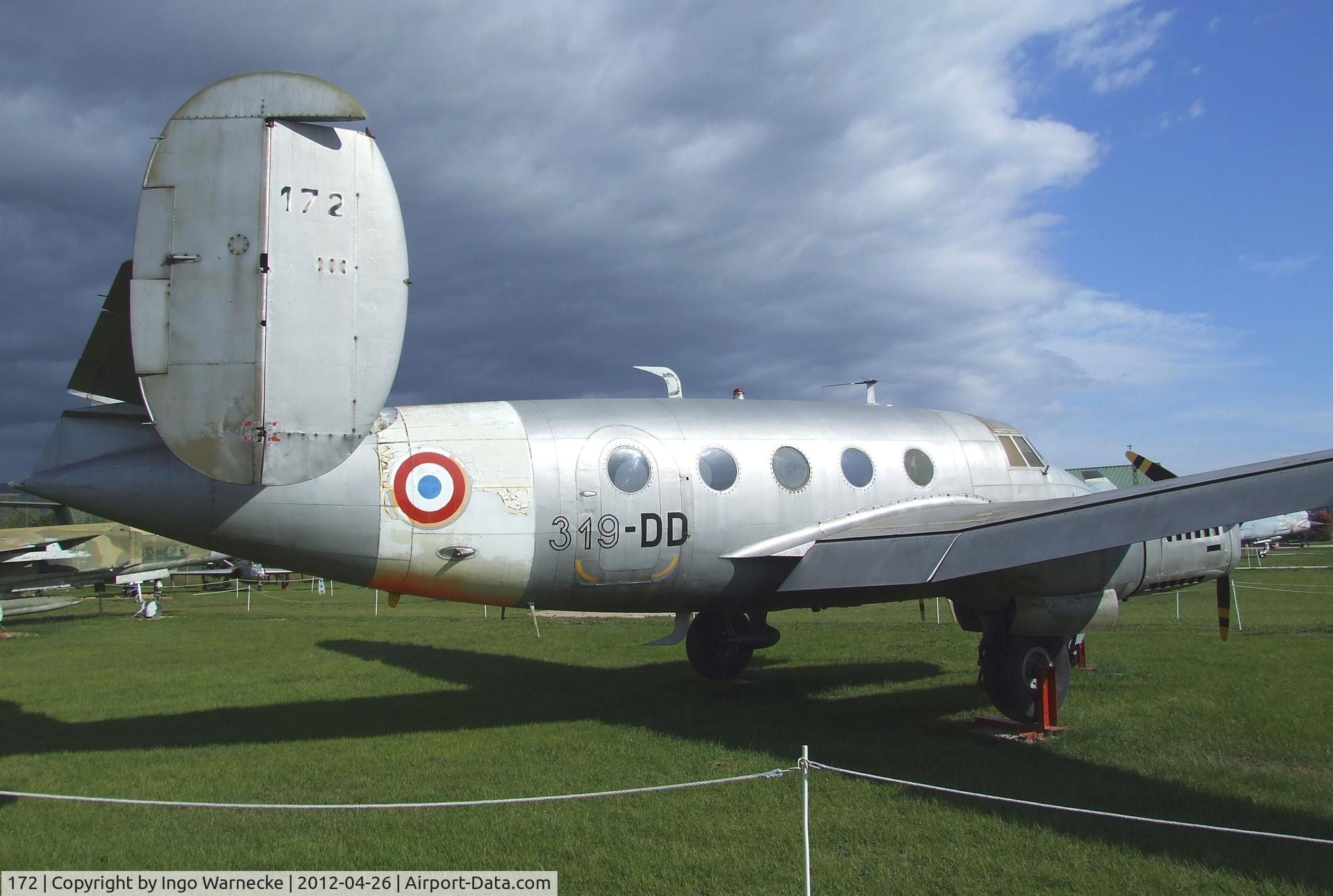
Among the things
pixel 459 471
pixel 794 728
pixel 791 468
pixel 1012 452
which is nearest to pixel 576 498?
pixel 459 471

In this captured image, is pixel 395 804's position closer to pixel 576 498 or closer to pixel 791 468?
pixel 576 498

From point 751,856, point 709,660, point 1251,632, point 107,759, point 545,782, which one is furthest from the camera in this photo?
point 1251,632

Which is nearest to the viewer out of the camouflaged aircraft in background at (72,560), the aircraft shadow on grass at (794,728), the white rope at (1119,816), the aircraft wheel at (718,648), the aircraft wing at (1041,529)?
the white rope at (1119,816)

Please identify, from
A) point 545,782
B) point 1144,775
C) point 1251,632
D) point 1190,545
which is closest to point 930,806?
point 1144,775

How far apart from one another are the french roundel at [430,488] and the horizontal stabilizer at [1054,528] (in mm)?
4048

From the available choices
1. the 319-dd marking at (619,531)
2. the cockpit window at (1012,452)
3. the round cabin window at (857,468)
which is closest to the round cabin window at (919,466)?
the round cabin window at (857,468)

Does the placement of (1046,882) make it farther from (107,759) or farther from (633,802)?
(107,759)

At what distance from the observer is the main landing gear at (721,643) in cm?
1322

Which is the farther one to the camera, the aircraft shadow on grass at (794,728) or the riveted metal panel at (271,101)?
the riveted metal panel at (271,101)

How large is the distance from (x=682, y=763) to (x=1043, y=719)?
166 inches

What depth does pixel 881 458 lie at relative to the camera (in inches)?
454

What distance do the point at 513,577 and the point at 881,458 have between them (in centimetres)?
510

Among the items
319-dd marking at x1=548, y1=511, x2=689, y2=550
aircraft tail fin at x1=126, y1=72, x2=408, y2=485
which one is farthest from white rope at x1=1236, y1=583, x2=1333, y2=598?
aircraft tail fin at x1=126, y1=72, x2=408, y2=485

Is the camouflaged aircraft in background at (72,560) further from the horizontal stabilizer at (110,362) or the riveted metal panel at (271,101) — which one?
the riveted metal panel at (271,101)
